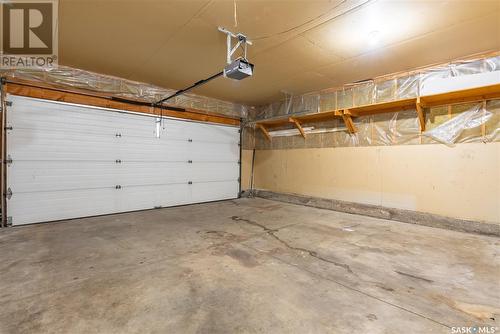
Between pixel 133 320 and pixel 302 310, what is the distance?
1157mm

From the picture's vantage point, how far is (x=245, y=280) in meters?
2.12

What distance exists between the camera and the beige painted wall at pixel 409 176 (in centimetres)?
367

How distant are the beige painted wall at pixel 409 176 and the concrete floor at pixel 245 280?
0.64m

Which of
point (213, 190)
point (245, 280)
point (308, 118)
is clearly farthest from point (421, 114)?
point (213, 190)

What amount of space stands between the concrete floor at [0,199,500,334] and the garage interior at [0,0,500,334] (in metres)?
0.02

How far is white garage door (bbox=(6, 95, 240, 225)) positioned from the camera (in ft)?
12.8

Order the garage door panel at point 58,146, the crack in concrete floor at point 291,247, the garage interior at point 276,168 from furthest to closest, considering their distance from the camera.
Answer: the garage door panel at point 58,146, the crack in concrete floor at point 291,247, the garage interior at point 276,168

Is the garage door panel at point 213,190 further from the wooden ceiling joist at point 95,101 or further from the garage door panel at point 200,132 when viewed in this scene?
the wooden ceiling joist at point 95,101

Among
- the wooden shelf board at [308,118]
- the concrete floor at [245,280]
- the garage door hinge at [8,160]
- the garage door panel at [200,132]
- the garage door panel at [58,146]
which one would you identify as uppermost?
the wooden shelf board at [308,118]

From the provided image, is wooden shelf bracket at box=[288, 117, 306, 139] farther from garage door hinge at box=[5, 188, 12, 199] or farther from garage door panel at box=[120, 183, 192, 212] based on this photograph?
garage door hinge at box=[5, 188, 12, 199]

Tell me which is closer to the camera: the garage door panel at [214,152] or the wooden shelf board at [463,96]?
the wooden shelf board at [463,96]

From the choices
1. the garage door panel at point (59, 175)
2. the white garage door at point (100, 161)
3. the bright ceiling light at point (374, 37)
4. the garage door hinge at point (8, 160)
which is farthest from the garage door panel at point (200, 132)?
the bright ceiling light at point (374, 37)

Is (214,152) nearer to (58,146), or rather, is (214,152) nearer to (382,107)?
(58,146)

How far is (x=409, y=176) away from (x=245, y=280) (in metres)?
3.82
